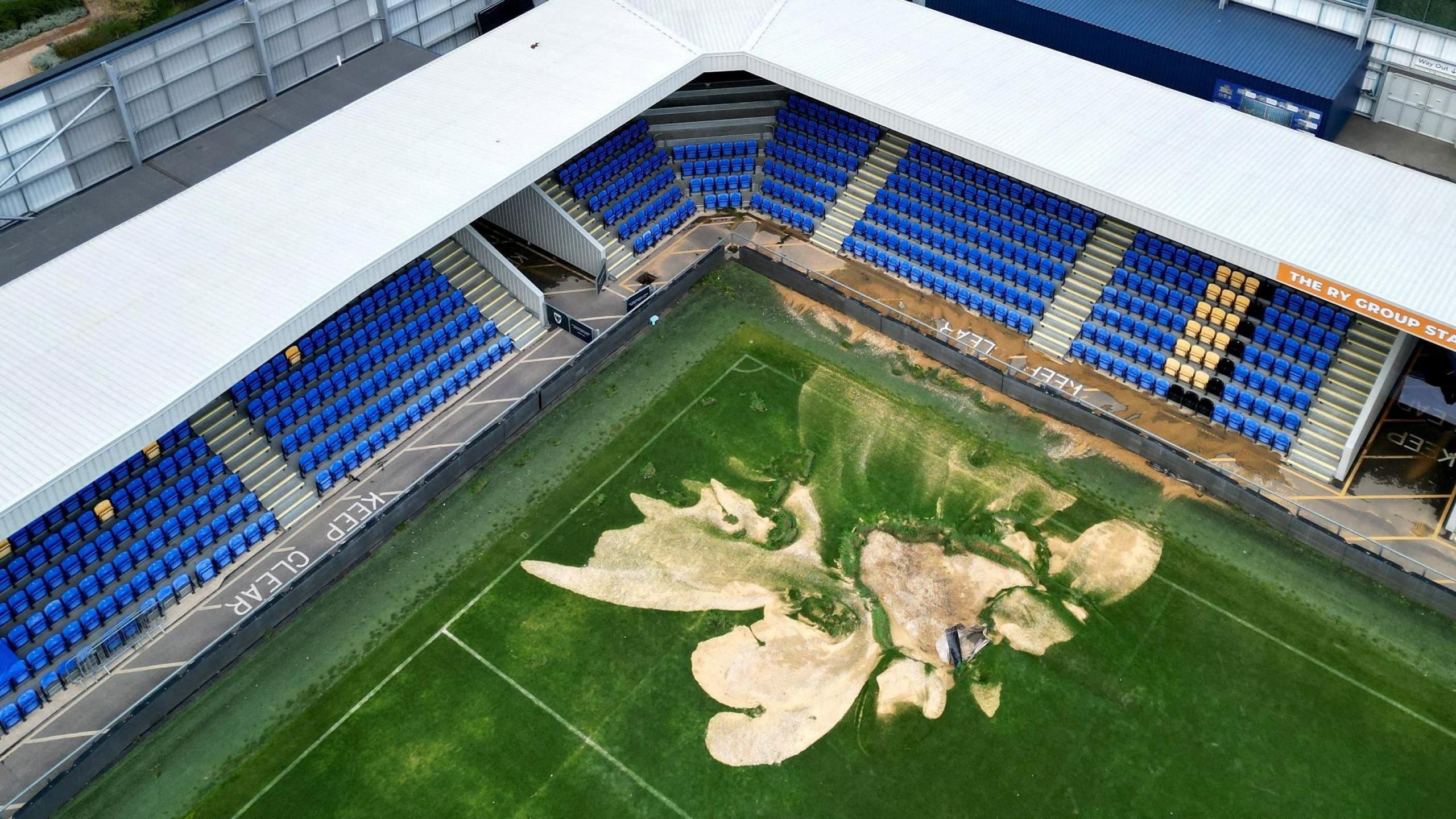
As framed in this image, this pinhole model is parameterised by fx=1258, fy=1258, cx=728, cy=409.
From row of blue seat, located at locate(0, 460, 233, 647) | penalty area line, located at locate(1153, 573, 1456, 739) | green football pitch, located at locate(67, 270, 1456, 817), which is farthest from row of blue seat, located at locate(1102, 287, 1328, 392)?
row of blue seat, located at locate(0, 460, 233, 647)

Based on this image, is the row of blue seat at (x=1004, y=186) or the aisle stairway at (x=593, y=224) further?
the aisle stairway at (x=593, y=224)

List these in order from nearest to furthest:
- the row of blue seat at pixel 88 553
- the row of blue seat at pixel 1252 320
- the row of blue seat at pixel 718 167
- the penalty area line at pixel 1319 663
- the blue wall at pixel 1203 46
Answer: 1. the penalty area line at pixel 1319 663
2. the row of blue seat at pixel 88 553
3. the row of blue seat at pixel 1252 320
4. the blue wall at pixel 1203 46
5. the row of blue seat at pixel 718 167

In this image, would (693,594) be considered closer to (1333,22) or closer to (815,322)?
(815,322)

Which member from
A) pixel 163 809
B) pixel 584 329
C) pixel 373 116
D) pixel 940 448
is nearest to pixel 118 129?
pixel 373 116

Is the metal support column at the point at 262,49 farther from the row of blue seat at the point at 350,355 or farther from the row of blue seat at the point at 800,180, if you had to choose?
the row of blue seat at the point at 800,180

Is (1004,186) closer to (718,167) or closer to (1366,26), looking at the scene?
(718,167)

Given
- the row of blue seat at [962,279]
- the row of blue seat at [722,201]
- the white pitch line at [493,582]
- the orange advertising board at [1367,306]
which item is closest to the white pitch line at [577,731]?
the white pitch line at [493,582]
